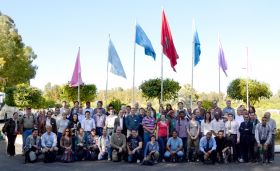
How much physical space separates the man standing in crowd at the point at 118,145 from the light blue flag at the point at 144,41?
6.13 meters

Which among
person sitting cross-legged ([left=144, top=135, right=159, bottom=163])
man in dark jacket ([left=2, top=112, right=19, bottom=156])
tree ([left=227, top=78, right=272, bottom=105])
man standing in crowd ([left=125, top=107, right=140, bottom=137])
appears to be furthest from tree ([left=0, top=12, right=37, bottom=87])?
person sitting cross-legged ([left=144, top=135, right=159, bottom=163])

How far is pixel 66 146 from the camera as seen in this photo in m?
14.0

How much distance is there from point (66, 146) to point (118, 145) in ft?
5.77

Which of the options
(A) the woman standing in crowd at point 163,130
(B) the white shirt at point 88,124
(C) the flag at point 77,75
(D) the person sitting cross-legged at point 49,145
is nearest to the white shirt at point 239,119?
(A) the woman standing in crowd at point 163,130

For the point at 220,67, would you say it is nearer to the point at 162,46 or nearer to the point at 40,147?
the point at 162,46

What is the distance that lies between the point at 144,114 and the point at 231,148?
3195 millimetres

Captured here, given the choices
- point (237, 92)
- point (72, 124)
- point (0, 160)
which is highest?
point (237, 92)

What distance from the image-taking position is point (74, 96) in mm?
32719

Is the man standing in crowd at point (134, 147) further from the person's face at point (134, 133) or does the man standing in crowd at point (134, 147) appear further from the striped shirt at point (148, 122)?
the striped shirt at point (148, 122)

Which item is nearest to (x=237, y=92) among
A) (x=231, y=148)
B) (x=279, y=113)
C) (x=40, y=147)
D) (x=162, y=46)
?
(x=279, y=113)

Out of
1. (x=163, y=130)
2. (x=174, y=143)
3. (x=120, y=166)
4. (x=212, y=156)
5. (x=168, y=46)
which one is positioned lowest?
(x=120, y=166)

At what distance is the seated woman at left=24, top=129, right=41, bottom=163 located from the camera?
1366cm

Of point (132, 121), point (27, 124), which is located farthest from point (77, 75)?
point (132, 121)

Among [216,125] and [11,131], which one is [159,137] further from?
[11,131]
